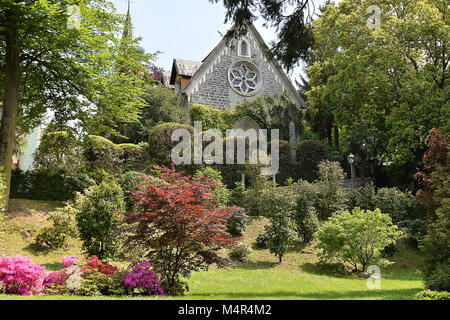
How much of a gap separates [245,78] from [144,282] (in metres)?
21.9

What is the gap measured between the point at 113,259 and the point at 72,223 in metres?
3.25

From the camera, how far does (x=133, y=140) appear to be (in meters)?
23.3

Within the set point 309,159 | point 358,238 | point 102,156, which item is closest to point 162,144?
point 102,156

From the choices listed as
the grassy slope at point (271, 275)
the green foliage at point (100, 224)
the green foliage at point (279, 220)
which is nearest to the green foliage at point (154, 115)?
the grassy slope at point (271, 275)

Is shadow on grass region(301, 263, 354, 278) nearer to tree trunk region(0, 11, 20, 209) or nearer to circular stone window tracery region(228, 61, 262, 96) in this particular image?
tree trunk region(0, 11, 20, 209)

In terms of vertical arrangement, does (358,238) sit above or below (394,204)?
below

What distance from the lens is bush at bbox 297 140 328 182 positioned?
20.8 m

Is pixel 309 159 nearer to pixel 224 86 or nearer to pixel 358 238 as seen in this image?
pixel 224 86

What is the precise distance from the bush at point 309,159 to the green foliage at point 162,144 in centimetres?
670

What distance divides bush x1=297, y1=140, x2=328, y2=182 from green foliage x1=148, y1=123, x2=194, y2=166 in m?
6.70

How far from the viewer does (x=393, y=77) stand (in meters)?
19.4

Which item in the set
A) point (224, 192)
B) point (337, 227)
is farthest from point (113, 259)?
point (337, 227)

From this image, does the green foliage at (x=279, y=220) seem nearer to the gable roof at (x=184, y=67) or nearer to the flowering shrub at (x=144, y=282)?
the flowering shrub at (x=144, y=282)

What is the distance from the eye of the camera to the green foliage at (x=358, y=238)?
1154 cm
